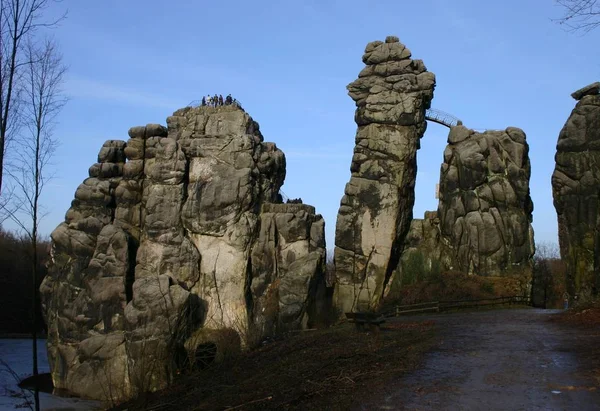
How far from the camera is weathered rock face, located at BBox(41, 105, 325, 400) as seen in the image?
1280 inches

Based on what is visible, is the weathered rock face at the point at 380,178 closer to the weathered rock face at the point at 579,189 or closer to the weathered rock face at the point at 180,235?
the weathered rock face at the point at 180,235

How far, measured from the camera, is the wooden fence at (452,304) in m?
25.9

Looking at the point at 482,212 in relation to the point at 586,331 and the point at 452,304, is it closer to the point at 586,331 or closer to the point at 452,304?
the point at 452,304

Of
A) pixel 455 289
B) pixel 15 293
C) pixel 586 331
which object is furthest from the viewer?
pixel 15 293

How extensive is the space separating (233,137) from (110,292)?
33.6ft

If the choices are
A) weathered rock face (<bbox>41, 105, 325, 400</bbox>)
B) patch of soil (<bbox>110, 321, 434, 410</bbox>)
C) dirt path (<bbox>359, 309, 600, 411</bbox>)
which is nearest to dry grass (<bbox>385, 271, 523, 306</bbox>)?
weathered rock face (<bbox>41, 105, 325, 400</bbox>)

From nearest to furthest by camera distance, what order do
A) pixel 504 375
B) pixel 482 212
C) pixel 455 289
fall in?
pixel 504 375, pixel 455 289, pixel 482 212

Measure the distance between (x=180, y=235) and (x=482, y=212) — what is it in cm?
1535

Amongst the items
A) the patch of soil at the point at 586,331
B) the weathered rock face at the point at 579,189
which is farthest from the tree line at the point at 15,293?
the patch of soil at the point at 586,331

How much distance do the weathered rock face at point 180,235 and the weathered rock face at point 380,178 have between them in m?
2.14

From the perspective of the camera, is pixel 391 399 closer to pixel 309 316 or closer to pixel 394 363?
pixel 394 363

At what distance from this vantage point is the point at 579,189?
2672 centimetres

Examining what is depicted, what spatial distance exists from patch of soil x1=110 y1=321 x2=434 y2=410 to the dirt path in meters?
0.48

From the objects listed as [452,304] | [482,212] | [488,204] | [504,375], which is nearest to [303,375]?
[504,375]
